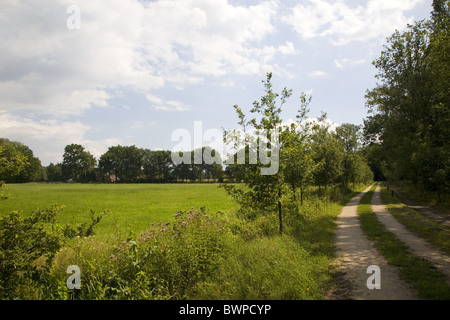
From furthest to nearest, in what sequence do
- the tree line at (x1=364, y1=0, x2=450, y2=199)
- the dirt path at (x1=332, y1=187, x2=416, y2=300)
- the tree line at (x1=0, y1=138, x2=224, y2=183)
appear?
1. the tree line at (x1=0, y1=138, x2=224, y2=183)
2. the tree line at (x1=364, y1=0, x2=450, y2=199)
3. the dirt path at (x1=332, y1=187, x2=416, y2=300)

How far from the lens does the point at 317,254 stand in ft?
27.9

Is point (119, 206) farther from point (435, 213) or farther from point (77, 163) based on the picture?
point (77, 163)

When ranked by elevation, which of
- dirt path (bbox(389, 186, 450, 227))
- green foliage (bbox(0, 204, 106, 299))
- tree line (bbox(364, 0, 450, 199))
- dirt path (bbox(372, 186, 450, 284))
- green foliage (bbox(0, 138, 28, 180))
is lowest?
dirt path (bbox(389, 186, 450, 227))

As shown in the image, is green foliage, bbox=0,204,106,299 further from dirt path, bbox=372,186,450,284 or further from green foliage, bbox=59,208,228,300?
dirt path, bbox=372,186,450,284

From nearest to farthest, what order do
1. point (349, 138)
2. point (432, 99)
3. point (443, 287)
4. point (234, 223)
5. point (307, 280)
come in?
point (443, 287) < point (307, 280) < point (234, 223) < point (432, 99) < point (349, 138)

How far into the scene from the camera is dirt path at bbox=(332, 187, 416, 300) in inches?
218

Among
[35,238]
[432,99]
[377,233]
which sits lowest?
[377,233]

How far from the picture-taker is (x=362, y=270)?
23.1 ft

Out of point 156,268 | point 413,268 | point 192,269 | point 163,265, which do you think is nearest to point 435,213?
point 413,268

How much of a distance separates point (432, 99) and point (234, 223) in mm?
24028

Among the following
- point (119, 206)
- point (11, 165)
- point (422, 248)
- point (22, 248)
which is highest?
point (11, 165)

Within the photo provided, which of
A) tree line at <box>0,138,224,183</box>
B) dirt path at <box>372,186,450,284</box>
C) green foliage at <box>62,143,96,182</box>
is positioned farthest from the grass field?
tree line at <box>0,138,224,183</box>
